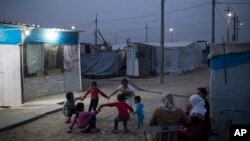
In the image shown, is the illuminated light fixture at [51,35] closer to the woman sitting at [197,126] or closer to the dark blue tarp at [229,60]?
the dark blue tarp at [229,60]

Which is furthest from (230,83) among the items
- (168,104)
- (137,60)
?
(137,60)

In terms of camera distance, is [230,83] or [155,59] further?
[155,59]

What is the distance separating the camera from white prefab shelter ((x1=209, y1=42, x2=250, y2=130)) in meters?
9.36

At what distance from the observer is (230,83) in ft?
31.3

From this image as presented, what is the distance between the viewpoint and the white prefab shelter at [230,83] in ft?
30.7

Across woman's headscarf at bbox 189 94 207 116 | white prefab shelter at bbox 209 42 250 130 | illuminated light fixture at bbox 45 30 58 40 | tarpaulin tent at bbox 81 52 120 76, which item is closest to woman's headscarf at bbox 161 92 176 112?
woman's headscarf at bbox 189 94 207 116

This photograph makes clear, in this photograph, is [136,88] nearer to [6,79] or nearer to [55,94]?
[55,94]

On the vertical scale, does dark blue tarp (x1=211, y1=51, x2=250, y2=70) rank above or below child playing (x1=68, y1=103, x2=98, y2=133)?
above

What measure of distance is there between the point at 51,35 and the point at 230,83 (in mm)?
10049

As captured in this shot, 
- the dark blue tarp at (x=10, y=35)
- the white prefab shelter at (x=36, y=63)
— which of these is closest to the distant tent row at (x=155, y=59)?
the white prefab shelter at (x=36, y=63)

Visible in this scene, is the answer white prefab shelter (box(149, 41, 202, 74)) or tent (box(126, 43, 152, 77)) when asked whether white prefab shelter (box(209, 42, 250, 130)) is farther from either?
white prefab shelter (box(149, 41, 202, 74))

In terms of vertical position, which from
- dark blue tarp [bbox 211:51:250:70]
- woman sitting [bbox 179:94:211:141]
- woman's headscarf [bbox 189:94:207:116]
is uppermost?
dark blue tarp [bbox 211:51:250:70]

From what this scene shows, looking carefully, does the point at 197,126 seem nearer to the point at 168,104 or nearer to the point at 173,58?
the point at 168,104

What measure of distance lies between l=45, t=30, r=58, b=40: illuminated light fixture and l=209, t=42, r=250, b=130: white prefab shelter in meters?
9.27
